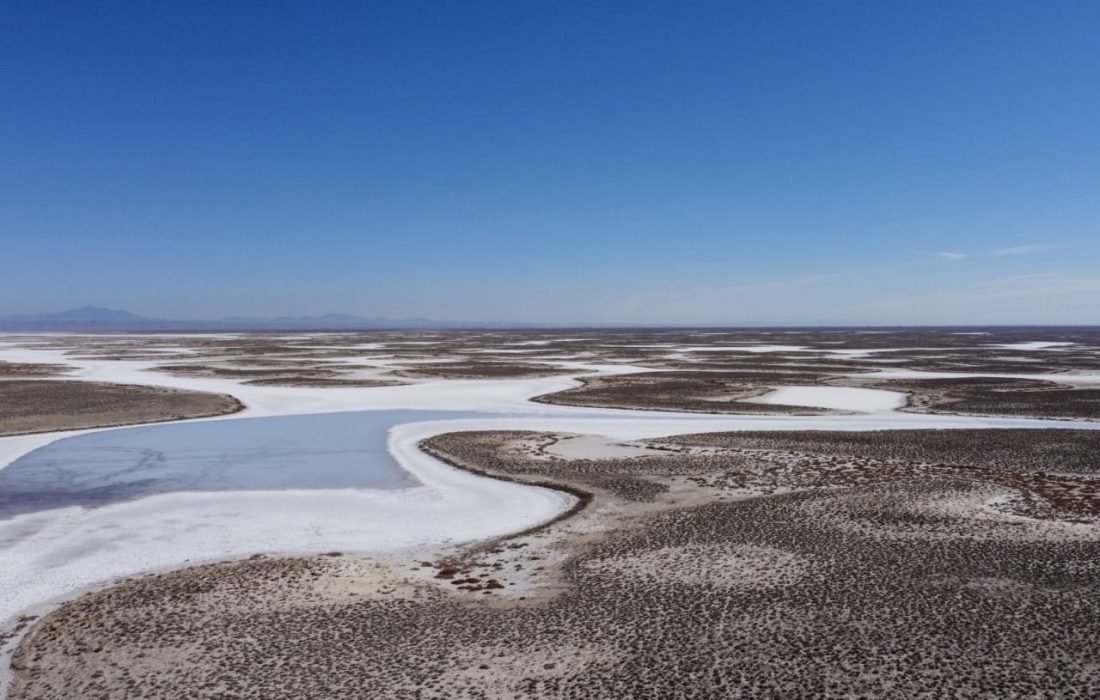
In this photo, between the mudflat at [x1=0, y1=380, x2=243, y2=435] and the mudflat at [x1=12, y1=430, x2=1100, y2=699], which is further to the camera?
the mudflat at [x1=0, y1=380, x2=243, y2=435]

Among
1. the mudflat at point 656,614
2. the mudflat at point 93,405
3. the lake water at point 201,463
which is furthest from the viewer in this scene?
the mudflat at point 93,405

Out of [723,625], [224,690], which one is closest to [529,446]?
[723,625]

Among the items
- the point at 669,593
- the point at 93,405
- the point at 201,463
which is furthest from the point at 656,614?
the point at 93,405

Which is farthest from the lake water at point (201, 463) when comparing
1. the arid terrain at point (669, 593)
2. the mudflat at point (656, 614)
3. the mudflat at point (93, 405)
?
the mudflat at point (656, 614)

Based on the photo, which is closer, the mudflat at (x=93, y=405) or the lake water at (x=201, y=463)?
the lake water at (x=201, y=463)

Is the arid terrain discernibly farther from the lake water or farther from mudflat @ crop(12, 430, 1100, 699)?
the lake water

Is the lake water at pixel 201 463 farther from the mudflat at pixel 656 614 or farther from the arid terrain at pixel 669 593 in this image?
the mudflat at pixel 656 614

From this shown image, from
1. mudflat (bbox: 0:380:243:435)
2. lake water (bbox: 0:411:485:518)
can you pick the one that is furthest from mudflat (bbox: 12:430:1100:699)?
mudflat (bbox: 0:380:243:435)

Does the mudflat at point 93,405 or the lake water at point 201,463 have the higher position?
the mudflat at point 93,405

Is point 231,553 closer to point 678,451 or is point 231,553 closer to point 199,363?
point 678,451
